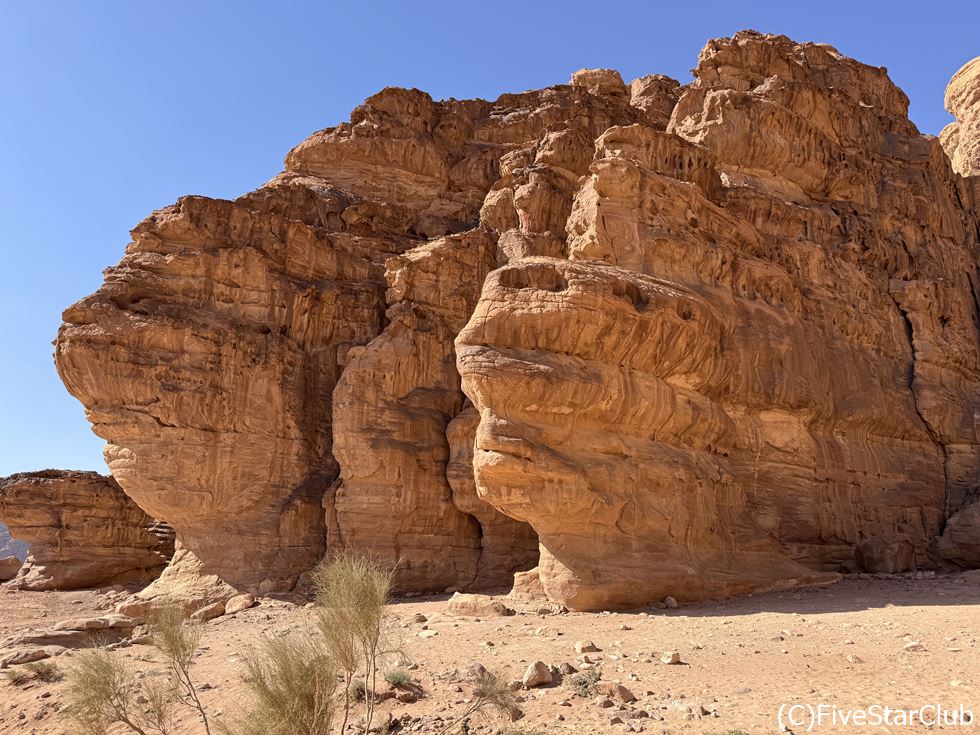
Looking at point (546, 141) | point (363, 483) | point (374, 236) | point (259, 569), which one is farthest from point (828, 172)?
point (259, 569)

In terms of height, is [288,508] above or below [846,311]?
below

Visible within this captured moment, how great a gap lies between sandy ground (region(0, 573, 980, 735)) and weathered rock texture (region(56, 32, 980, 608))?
1.99 meters

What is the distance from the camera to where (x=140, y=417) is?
2147cm

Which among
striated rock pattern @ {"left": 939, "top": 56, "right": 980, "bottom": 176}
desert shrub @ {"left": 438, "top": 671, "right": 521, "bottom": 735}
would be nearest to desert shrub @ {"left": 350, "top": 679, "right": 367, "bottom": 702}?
desert shrub @ {"left": 438, "top": 671, "right": 521, "bottom": 735}

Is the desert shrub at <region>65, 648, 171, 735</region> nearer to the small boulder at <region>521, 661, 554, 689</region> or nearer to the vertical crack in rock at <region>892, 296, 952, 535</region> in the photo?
the small boulder at <region>521, 661, 554, 689</region>

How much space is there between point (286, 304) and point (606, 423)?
13549 mm

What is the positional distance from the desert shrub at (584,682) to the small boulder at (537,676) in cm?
26

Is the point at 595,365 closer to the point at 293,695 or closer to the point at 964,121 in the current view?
the point at 293,695

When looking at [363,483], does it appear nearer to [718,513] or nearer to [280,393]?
[280,393]

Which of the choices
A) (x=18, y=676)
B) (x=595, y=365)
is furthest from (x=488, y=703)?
(x=18, y=676)

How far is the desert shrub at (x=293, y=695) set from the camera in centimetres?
775

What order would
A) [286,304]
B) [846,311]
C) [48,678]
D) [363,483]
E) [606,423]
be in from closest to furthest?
[48,678] → [606,423] → [363,483] → [846,311] → [286,304]

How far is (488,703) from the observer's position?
922 cm

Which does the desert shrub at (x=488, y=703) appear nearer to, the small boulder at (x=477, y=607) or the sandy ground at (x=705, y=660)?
the sandy ground at (x=705, y=660)
